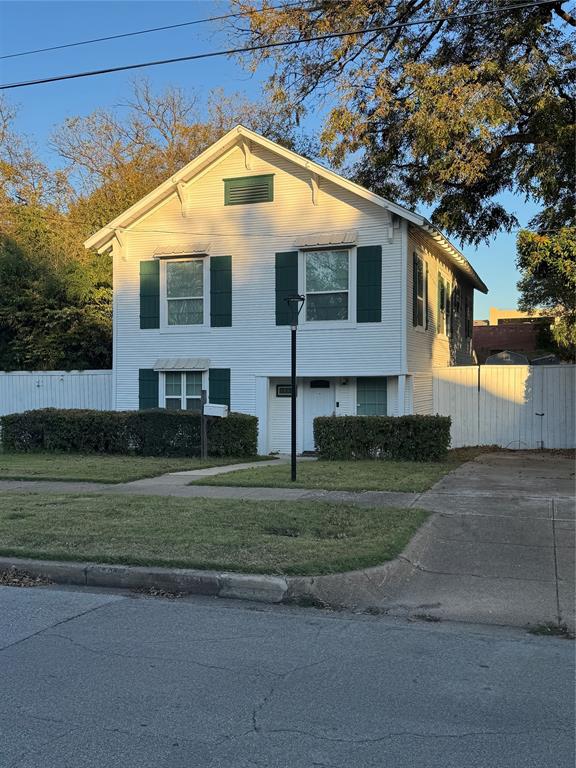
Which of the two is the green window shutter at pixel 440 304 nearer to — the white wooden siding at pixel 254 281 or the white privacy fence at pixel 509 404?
the white privacy fence at pixel 509 404

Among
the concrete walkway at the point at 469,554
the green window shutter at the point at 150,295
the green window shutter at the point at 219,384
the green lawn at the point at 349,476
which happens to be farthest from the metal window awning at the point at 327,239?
the concrete walkway at the point at 469,554

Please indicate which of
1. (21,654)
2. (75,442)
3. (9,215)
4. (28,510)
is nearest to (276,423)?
(75,442)

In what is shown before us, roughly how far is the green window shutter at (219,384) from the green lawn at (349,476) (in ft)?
14.4

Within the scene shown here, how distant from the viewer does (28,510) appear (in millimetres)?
8867

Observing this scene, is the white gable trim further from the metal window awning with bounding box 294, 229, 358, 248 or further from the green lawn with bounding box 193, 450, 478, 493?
the green lawn with bounding box 193, 450, 478, 493

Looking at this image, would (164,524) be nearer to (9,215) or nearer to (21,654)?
(21,654)

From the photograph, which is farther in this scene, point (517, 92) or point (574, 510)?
point (517, 92)

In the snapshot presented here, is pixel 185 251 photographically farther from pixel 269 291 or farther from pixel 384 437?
pixel 384 437

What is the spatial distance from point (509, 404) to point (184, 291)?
29.8 feet

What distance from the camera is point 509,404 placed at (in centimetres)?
1727

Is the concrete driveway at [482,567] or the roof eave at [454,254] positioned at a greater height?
the roof eave at [454,254]

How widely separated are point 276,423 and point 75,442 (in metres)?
5.06

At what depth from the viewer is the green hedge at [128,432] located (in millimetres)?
15117

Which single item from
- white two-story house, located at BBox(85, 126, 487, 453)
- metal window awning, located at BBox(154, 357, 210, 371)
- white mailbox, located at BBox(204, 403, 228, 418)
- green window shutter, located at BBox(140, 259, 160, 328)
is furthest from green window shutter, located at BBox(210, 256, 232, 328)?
white mailbox, located at BBox(204, 403, 228, 418)
